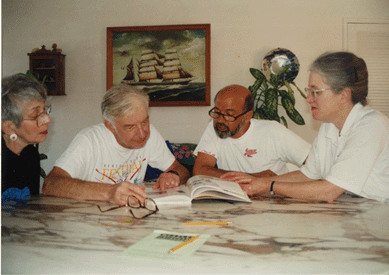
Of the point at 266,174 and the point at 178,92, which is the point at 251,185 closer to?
the point at 266,174

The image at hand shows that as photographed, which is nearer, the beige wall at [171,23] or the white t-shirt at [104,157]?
the white t-shirt at [104,157]

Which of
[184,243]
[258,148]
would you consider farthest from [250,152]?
[184,243]

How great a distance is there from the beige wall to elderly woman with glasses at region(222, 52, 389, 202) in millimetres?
2140

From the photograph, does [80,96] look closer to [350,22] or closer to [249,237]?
[350,22]

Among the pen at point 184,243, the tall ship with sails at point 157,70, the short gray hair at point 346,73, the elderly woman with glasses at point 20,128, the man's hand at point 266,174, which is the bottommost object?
the man's hand at point 266,174

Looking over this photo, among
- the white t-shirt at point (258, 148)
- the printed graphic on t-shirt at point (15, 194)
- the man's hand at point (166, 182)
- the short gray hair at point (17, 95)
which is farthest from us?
the white t-shirt at point (258, 148)

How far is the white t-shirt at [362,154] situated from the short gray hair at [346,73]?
73mm

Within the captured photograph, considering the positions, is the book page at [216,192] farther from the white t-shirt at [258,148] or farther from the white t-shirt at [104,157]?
the white t-shirt at [258,148]

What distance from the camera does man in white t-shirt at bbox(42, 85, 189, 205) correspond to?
71.3 inches

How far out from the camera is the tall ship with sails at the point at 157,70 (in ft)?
13.1

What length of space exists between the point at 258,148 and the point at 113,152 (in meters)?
0.98

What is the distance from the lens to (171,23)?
4.03 m

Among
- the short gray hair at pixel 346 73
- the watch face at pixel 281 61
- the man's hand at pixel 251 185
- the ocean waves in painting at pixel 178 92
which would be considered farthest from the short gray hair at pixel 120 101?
the watch face at pixel 281 61

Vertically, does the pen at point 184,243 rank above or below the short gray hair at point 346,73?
below
